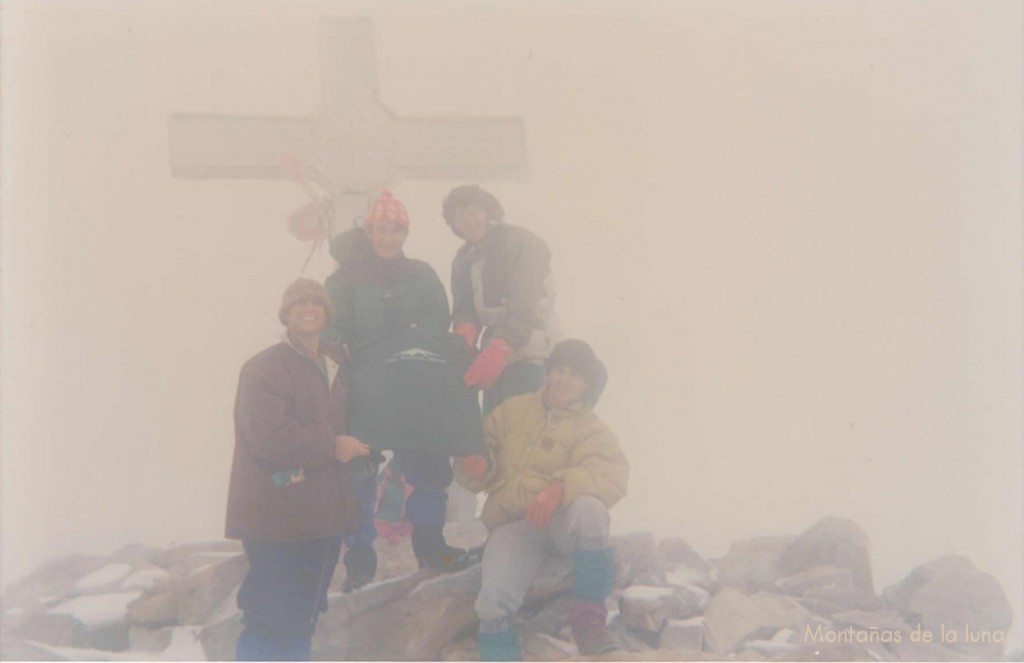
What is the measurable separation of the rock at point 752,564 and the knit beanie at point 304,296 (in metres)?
1.65

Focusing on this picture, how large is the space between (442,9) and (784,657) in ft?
8.83

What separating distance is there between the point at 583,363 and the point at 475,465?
516mm

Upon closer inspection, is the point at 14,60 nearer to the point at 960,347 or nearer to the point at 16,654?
the point at 16,654

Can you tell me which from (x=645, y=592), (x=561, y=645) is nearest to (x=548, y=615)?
(x=561, y=645)

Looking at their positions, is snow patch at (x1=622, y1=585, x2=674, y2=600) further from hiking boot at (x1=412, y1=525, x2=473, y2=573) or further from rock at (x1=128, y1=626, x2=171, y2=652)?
rock at (x1=128, y1=626, x2=171, y2=652)

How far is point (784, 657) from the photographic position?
10.9 ft

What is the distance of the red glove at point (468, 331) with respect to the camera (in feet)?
11.5

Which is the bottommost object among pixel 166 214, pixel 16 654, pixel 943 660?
pixel 943 660

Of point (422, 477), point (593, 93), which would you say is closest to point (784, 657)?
point (422, 477)

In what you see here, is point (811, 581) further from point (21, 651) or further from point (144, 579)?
point (21, 651)

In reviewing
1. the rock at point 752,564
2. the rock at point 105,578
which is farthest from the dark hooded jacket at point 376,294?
the rock at point 752,564

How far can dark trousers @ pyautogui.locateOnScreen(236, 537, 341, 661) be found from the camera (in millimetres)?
3141

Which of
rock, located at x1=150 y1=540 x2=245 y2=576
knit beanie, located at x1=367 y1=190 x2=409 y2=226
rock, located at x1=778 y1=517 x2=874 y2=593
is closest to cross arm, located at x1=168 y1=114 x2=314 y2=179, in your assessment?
knit beanie, located at x1=367 y1=190 x2=409 y2=226

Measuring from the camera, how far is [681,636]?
330cm
